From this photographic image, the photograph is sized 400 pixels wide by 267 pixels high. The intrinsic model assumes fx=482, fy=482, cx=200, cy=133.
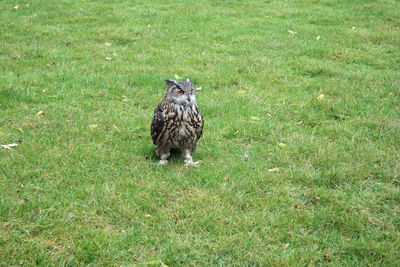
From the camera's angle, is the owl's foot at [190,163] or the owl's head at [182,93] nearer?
the owl's head at [182,93]

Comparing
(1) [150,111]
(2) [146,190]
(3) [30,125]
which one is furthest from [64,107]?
(2) [146,190]

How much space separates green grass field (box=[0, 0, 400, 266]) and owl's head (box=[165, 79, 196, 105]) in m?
0.84

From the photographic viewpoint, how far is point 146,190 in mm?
5477

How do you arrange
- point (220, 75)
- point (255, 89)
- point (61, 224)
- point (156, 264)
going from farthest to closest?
point (220, 75), point (255, 89), point (61, 224), point (156, 264)

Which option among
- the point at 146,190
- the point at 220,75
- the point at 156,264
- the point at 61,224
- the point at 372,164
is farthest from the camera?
the point at 220,75

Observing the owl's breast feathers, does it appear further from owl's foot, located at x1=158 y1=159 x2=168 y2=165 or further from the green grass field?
the green grass field

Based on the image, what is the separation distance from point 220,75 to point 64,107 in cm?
322

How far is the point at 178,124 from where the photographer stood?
5.96 meters

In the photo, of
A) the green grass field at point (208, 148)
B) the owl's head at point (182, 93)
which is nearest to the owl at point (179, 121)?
the owl's head at point (182, 93)

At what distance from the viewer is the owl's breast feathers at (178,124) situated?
5.94m

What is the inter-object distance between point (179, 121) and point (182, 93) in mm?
354

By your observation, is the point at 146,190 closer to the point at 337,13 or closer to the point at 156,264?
the point at 156,264

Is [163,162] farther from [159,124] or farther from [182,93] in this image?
[182,93]

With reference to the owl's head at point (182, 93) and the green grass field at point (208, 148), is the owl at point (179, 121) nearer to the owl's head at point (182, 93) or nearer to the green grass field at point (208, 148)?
the owl's head at point (182, 93)
